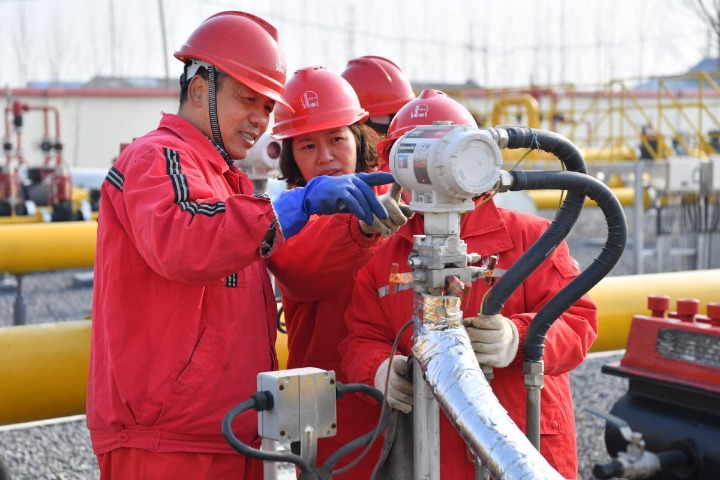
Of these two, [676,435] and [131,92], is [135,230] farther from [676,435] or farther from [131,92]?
[131,92]

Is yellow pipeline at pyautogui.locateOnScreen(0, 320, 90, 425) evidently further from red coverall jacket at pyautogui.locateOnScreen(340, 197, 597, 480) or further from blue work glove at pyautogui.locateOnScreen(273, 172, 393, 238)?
blue work glove at pyautogui.locateOnScreen(273, 172, 393, 238)

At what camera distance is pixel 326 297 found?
2.54m

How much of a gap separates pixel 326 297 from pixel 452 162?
0.96 meters

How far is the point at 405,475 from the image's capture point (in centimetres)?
205

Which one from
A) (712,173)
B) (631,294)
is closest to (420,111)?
(631,294)

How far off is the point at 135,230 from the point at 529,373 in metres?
0.91

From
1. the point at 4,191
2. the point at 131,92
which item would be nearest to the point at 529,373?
the point at 4,191

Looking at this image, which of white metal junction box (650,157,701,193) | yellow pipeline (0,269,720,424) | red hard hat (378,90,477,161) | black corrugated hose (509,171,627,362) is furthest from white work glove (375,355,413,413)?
white metal junction box (650,157,701,193)

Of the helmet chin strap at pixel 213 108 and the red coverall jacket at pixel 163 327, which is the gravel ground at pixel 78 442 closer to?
the red coverall jacket at pixel 163 327

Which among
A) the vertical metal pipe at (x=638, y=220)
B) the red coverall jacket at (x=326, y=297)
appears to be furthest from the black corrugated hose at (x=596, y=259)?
the vertical metal pipe at (x=638, y=220)

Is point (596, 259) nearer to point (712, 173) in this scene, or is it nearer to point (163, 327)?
point (163, 327)

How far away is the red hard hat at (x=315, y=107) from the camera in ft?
9.07

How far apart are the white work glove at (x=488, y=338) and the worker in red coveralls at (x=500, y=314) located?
0.34 ft

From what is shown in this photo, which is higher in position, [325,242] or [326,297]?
[325,242]
